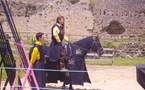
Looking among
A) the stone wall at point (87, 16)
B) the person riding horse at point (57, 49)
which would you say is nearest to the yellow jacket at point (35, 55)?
the person riding horse at point (57, 49)

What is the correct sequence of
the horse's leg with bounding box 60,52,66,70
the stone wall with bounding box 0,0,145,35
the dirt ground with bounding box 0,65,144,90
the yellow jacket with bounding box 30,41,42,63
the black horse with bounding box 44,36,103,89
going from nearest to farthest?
the yellow jacket with bounding box 30,41,42,63 < the horse's leg with bounding box 60,52,66,70 < the black horse with bounding box 44,36,103,89 < the dirt ground with bounding box 0,65,144,90 < the stone wall with bounding box 0,0,145,35

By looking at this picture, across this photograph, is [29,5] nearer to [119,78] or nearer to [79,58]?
[119,78]

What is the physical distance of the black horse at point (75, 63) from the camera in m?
7.25

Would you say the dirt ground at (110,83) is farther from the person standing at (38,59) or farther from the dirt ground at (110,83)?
the person standing at (38,59)

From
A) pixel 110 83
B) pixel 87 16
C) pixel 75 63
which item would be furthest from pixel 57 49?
pixel 87 16

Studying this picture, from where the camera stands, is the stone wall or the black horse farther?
the stone wall

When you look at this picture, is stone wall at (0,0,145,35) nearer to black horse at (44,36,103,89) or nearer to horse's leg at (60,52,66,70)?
black horse at (44,36,103,89)

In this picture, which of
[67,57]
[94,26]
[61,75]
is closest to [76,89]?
[61,75]

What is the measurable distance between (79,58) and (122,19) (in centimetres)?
1492

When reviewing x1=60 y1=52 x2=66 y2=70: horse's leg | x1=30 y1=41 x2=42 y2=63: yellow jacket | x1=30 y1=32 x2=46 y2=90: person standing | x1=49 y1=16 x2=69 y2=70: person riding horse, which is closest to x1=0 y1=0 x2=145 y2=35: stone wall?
x1=49 y1=16 x2=69 y2=70: person riding horse

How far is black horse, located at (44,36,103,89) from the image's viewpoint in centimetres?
725

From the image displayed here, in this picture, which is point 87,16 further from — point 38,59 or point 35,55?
point 35,55

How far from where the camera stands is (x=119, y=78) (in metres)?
9.73

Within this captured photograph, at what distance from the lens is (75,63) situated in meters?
7.27
